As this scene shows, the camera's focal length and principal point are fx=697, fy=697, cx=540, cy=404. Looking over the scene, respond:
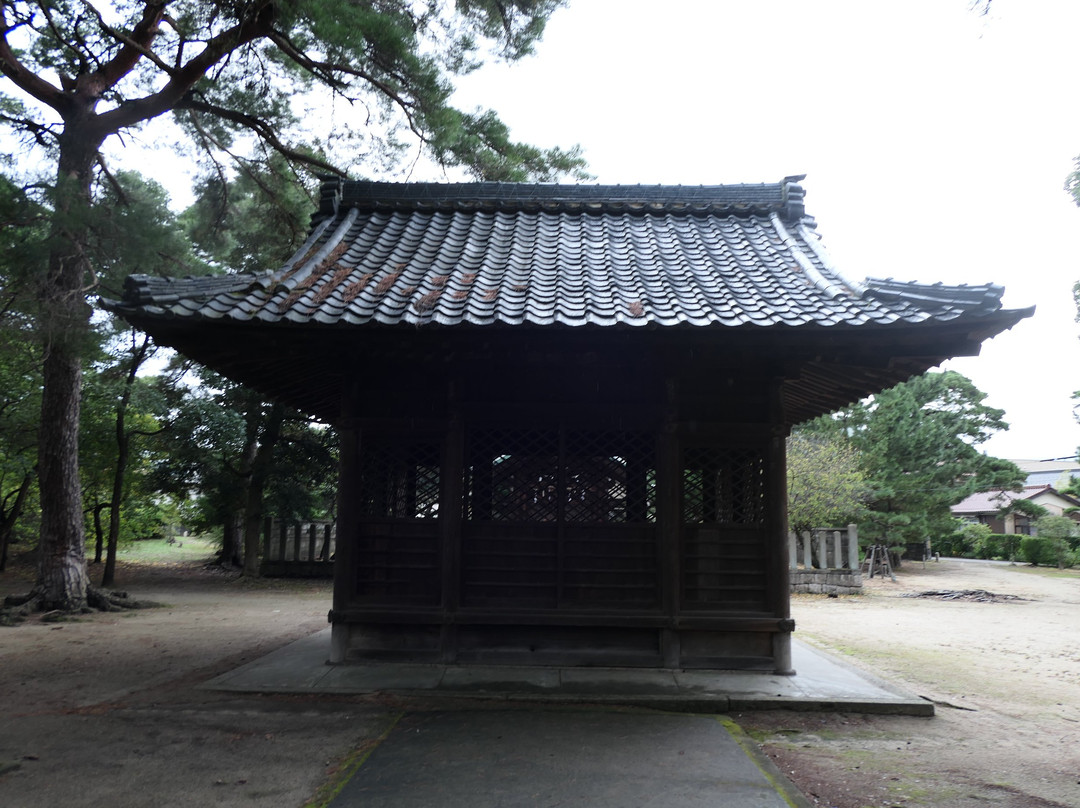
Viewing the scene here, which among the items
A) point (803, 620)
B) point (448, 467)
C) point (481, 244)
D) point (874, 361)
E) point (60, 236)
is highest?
point (60, 236)

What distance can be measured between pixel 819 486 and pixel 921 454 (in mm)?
7445

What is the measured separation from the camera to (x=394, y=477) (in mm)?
6793

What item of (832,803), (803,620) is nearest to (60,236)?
(832,803)

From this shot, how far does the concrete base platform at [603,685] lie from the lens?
222 inches

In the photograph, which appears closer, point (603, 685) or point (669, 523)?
point (603, 685)

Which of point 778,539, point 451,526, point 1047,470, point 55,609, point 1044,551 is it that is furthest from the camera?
point 1047,470

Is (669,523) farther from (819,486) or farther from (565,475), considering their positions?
(819,486)

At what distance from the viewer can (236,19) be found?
1059 cm

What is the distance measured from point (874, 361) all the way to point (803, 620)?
8.20 metres

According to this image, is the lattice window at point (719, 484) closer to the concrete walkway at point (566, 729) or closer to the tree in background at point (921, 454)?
the concrete walkway at point (566, 729)

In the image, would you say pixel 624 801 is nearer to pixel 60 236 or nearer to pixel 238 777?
pixel 238 777

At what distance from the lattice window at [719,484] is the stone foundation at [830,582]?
482 inches

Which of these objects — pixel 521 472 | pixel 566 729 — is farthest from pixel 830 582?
pixel 566 729

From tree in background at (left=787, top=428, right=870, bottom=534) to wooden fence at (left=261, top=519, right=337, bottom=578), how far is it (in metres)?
12.8
